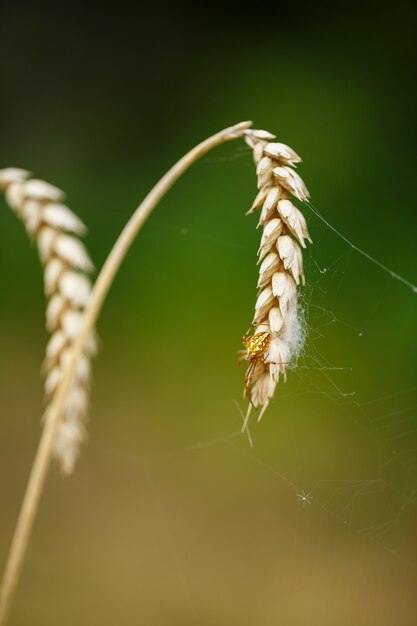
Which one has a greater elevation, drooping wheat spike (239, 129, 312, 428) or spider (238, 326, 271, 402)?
drooping wheat spike (239, 129, 312, 428)

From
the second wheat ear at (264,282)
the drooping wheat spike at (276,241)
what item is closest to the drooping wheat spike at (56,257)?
the second wheat ear at (264,282)

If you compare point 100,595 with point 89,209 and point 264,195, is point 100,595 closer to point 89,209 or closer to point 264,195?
point 89,209

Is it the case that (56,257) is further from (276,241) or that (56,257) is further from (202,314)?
(202,314)

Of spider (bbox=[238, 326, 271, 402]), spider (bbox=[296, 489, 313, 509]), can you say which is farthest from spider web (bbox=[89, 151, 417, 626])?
spider (bbox=[238, 326, 271, 402])

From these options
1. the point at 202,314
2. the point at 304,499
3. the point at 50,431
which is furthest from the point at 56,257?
the point at 202,314

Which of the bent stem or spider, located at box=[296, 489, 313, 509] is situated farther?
spider, located at box=[296, 489, 313, 509]

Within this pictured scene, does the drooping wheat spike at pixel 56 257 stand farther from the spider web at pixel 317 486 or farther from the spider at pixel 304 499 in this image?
the spider web at pixel 317 486

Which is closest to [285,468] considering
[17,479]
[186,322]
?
[186,322]

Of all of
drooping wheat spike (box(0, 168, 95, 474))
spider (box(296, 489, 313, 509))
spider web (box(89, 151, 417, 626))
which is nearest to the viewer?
drooping wheat spike (box(0, 168, 95, 474))

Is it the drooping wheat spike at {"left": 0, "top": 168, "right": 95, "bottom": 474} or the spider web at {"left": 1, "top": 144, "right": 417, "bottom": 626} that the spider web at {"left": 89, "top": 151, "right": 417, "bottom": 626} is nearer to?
the spider web at {"left": 1, "top": 144, "right": 417, "bottom": 626}
